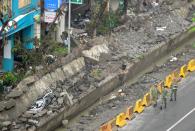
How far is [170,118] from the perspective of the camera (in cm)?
3803

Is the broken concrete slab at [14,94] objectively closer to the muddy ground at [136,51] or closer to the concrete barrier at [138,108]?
the muddy ground at [136,51]

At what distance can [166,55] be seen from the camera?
51219 mm

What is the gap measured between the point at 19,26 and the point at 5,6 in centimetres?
271

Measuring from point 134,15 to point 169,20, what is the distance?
130 inches

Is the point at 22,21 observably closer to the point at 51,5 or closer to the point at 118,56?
the point at 51,5

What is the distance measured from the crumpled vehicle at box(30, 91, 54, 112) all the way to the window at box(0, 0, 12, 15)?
5560 millimetres

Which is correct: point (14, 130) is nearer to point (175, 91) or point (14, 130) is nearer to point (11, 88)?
point (11, 88)

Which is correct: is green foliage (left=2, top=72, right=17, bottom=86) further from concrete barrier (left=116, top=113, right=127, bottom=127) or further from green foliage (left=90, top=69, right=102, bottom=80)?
concrete barrier (left=116, top=113, right=127, bottom=127)

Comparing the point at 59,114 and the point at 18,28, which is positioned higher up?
the point at 18,28

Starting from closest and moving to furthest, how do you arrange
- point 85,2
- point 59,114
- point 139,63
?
point 59,114
point 139,63
point 85,2

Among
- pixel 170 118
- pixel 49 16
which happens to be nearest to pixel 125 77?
pixel 49 16

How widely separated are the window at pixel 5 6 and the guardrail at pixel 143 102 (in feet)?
29.6

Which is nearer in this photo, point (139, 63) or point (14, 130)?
point (14, 130)

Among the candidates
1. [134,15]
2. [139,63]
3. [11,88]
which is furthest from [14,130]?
[134,15]
